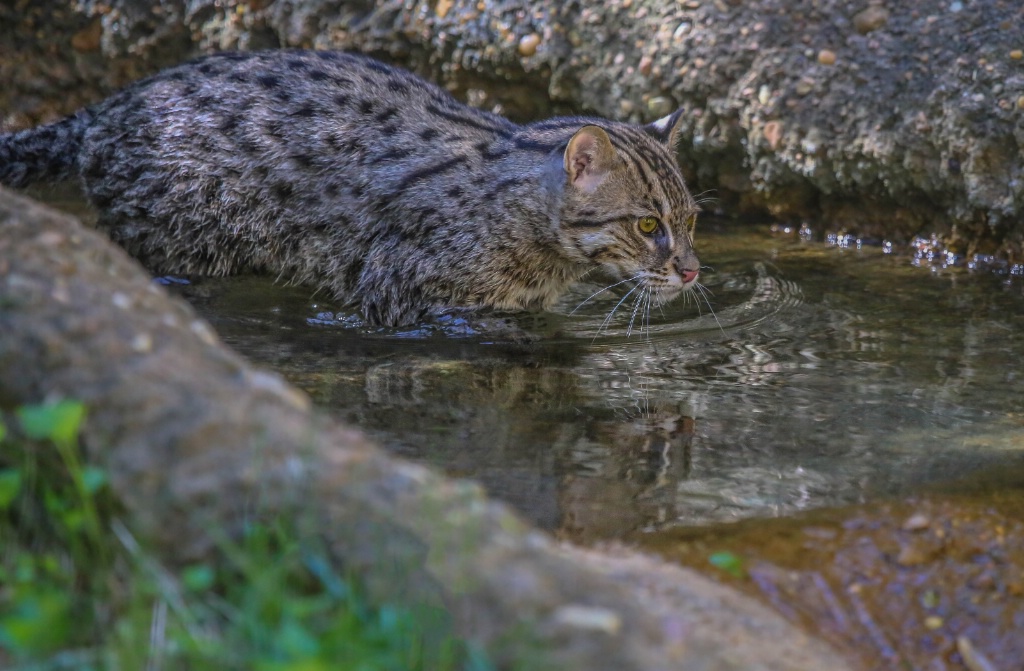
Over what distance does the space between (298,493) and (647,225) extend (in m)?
3.91

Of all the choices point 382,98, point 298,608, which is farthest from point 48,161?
point 298,608

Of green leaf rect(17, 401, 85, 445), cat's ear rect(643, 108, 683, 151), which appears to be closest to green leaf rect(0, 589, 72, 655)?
green leaf rect(17, 401, 85, 445)

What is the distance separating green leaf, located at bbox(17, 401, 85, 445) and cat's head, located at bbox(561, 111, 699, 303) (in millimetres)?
3881

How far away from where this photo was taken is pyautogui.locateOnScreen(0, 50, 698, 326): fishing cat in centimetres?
665

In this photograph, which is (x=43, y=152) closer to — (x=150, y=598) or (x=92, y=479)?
(x=92, y=479)

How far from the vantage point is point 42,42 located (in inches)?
383

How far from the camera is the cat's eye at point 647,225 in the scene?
659 centimetres

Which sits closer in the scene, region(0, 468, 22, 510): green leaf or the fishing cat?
region(0, 468, 22, 510): green leaf

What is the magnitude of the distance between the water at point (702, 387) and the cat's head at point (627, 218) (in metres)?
0.33

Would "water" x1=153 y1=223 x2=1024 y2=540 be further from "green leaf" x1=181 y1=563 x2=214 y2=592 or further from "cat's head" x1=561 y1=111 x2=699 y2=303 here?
"green leaf" x1=181 y1=563 x2=214 y2=592

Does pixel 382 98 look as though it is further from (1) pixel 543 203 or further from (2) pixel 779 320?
(2) pixel 779 320

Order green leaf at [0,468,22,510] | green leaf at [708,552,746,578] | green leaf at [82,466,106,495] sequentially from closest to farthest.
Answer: green leaf at [82,466,106,495], green leaf at [0,468,22,510], green leaf at [708,552,746,578]

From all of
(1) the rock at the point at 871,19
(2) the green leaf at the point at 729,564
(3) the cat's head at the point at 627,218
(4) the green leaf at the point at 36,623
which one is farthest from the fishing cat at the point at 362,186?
(4) the green leaf at the point at 36,623

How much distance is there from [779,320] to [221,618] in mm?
4312
